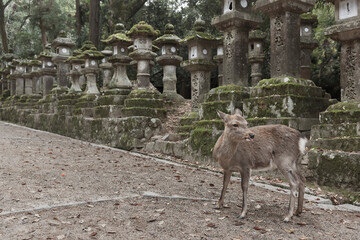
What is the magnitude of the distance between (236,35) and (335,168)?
4.31m

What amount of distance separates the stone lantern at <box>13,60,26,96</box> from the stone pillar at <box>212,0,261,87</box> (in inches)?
676

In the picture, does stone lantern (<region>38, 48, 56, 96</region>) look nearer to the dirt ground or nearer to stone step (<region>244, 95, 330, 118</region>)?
the dirt ground

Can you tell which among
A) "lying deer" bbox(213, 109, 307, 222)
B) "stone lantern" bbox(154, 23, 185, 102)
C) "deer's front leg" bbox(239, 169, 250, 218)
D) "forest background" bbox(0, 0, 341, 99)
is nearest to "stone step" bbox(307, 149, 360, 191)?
"lying deer" bbox(213, 109, 307, 222)

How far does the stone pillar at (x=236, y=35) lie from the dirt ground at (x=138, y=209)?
2813 millimetres

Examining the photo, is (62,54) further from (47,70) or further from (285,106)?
(285,106)

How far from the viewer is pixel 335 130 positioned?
6488mm

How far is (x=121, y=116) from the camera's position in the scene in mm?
11805

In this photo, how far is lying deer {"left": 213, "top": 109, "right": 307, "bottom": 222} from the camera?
4.66 meters

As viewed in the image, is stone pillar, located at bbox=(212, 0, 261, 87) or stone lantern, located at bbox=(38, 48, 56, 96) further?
stone lantern, located at bbox=(38, 48, 56, 96)

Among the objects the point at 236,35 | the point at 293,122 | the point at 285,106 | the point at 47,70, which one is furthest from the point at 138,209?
the point at 47,70

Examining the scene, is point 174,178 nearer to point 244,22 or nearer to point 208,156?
point 208,156

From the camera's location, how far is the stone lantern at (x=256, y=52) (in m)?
13.7

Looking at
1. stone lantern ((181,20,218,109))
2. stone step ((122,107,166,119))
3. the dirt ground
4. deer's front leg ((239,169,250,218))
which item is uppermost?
stone lantern ((181,20,218,109))

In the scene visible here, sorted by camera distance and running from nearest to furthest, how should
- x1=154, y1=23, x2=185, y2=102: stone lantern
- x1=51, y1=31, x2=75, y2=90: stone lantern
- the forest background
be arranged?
x1=154, y1=23, x2=185, y2=102: stone lantern → the forest background → x1=51, y1=31, x2=75, y2=90: stone lantern
